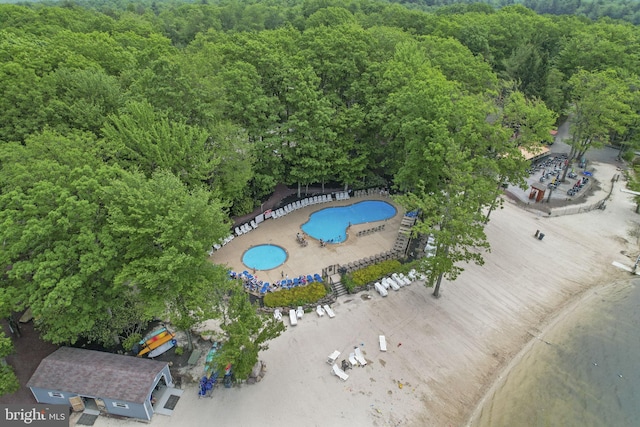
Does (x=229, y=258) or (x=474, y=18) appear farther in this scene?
(x=474, y=18)

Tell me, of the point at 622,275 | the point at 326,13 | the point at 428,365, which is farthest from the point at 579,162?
the point at 326,13

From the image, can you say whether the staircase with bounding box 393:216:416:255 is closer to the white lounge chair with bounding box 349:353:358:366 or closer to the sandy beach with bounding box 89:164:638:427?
the sandy beach with bounding box 89:164:638:427

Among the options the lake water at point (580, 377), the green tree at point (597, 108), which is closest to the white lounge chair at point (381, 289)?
the lake water at point (580, 377)

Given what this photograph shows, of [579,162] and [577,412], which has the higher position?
[579,162]

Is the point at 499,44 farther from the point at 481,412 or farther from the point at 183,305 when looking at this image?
the point at 183,305

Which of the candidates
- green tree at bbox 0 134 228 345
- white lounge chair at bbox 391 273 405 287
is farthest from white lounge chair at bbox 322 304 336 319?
green tree at bbox 0 134 228 345

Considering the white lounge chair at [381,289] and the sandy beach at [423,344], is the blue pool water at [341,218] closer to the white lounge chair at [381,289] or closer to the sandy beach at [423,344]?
the sandy beach at [423,344]
